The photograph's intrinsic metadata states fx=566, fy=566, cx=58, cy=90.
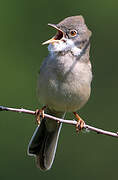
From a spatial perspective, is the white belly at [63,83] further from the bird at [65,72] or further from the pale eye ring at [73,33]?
the pale eye ring at [73,33]

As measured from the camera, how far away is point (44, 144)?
306 inches

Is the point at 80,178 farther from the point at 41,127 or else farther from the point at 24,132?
the point at 41,127

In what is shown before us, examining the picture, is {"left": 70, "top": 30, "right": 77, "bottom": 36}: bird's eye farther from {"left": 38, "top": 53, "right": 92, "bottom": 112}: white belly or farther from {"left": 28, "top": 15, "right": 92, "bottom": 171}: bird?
{"left": 38, "top": 53, "right": 92, "bottom": 112}: white belly

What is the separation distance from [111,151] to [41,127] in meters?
2.83

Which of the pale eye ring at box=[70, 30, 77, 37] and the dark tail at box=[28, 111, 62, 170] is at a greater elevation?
the pale eye ring at box=[70, 30, 77, 37]

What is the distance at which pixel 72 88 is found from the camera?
7.14 m

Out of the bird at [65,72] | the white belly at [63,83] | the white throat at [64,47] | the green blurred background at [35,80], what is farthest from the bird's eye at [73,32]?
the green blurred background at [35,80]

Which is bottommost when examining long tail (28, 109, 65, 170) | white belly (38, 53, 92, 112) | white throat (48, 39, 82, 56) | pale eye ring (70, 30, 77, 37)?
long tail (28, 109, 65, 170)

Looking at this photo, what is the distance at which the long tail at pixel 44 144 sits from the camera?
747 centimetres

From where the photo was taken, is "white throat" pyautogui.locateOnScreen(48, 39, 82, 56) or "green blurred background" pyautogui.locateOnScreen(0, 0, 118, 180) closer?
"white throat" pyautogui.locateOnScreen(48, 39, 82, 56)

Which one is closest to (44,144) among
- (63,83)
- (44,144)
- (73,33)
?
(44,144)

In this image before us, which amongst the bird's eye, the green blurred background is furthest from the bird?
the green blurred background

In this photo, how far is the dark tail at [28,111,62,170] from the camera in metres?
7.47

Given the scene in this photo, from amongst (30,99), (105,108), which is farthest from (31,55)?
(105,108)
